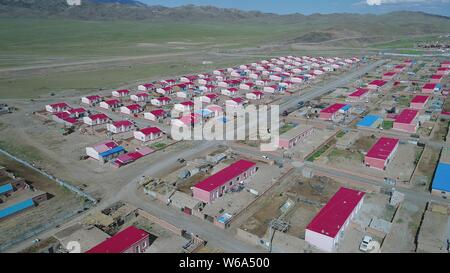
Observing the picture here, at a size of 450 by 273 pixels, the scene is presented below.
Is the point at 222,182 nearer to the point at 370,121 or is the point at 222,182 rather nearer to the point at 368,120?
the point at 370,121

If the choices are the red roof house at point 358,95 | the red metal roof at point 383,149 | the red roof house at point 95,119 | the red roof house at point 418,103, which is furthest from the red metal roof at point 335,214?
the red roof house at point 358,95

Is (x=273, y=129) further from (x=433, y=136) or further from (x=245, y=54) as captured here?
(x=245, y=54)

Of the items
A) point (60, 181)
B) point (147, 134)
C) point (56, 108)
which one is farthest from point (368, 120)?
point (56, 108)

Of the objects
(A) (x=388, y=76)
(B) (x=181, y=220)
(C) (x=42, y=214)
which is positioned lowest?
(B) (x=181, y=220)

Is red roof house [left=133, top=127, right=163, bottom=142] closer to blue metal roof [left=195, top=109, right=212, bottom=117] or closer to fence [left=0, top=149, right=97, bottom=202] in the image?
blue metal roof [left=195, top=109, right=212, bottom=117]

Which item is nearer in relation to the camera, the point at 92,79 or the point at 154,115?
the point at 154,115

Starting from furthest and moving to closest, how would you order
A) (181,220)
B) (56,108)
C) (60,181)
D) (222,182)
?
(56,108) < (60,181) < (222,182) < (181,220)
